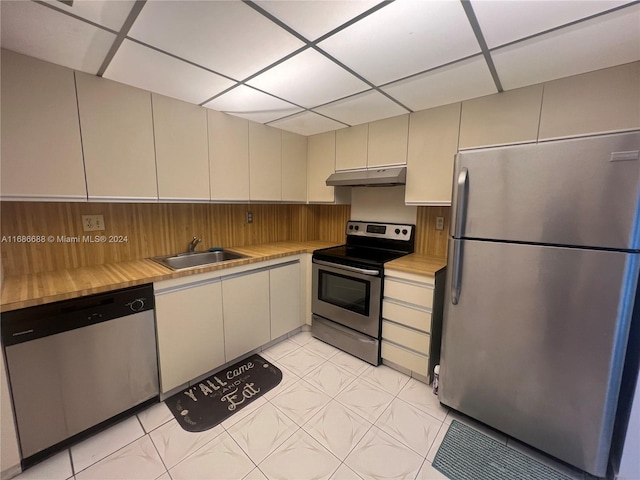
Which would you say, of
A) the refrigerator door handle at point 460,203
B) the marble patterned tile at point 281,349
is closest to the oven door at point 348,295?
the marble patterned tile at point 281,349

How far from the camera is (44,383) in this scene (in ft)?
4.33

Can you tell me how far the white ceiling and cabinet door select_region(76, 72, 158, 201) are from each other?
0.09 m

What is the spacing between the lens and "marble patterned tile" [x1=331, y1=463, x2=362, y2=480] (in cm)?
131

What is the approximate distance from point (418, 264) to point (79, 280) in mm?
2264

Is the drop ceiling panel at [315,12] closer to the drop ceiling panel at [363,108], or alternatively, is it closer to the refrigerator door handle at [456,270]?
the drop ceiling panel at [363,108]

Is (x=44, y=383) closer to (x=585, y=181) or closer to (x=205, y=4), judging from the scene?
(x=205, y=4)

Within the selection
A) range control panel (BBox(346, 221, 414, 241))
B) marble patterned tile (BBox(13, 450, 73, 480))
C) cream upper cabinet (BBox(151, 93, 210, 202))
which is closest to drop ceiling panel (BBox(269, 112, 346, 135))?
cream upper cabinet (BBox(151, 93, 210, 202))

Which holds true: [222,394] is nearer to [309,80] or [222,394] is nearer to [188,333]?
[188,333]

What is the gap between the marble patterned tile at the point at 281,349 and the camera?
7.72 feet

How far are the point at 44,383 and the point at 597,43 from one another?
10.2 feet

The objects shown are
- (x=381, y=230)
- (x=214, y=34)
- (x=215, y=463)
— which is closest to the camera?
(x=214, y=34)

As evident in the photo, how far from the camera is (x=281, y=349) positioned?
245 centimetres

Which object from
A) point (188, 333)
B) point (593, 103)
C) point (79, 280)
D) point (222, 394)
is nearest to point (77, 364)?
point (79, 280)

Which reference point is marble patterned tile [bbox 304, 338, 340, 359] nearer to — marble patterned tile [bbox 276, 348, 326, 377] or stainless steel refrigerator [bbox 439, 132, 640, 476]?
marble patterned tile [bbox 276, 348, 326, 377]
